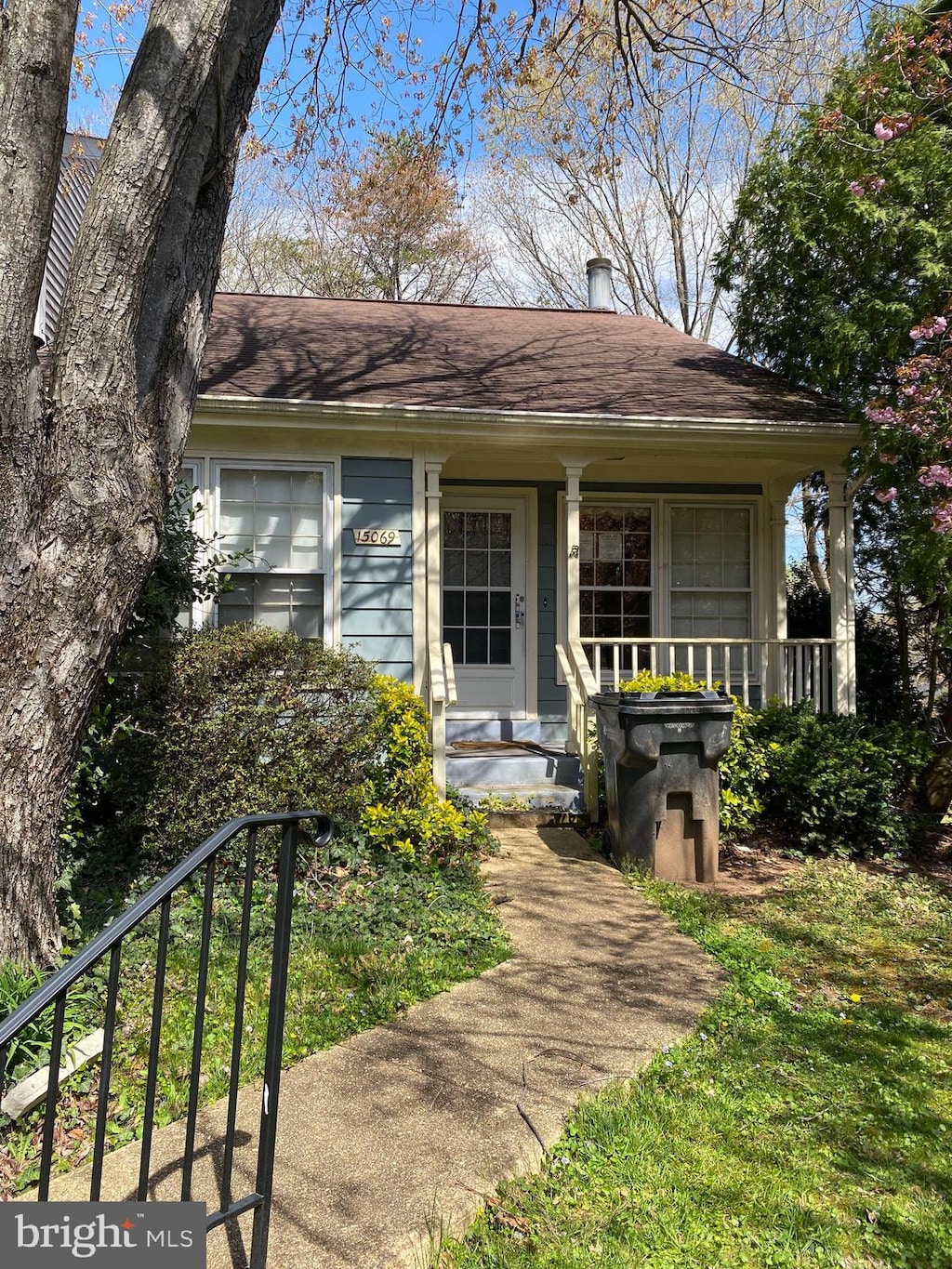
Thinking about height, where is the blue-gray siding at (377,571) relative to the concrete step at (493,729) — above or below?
above

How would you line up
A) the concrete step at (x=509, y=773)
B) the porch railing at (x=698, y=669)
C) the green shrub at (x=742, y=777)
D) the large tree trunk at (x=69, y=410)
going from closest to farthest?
the large tree trunk at (x=69, y=410), the green shrub at (x=742, y=777), the porch railing at (x=698, y=669), the concrete step at (x=509, y=773)

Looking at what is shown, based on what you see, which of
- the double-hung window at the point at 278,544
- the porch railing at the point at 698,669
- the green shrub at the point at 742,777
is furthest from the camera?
the double-hung window at the point at 278,544

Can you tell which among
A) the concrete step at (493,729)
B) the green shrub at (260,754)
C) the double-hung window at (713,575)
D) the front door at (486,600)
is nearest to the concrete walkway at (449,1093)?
the green shrub at (260,754)

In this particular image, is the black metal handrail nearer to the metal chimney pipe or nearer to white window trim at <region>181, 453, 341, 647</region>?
white window trim at <region>181, 453, 341, 647</region>

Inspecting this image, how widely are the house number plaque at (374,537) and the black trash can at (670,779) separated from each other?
8.74ft

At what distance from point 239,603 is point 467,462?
8.85 feet

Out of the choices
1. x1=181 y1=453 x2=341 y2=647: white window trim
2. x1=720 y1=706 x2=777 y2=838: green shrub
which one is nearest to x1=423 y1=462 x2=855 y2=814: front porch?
x1=720 y1=706 x2=777 y2=838: green shrub

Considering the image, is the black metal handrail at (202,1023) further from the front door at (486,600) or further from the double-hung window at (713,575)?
the double-hung window at (713,575)

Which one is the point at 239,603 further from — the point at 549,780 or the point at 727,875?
the point at 727,875

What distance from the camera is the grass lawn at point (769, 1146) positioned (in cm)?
237

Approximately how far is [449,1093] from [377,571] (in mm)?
5002

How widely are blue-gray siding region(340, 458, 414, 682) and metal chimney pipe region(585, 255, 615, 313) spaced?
5.85m

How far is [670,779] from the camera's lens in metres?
5.76

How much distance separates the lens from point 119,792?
509 centimetres
